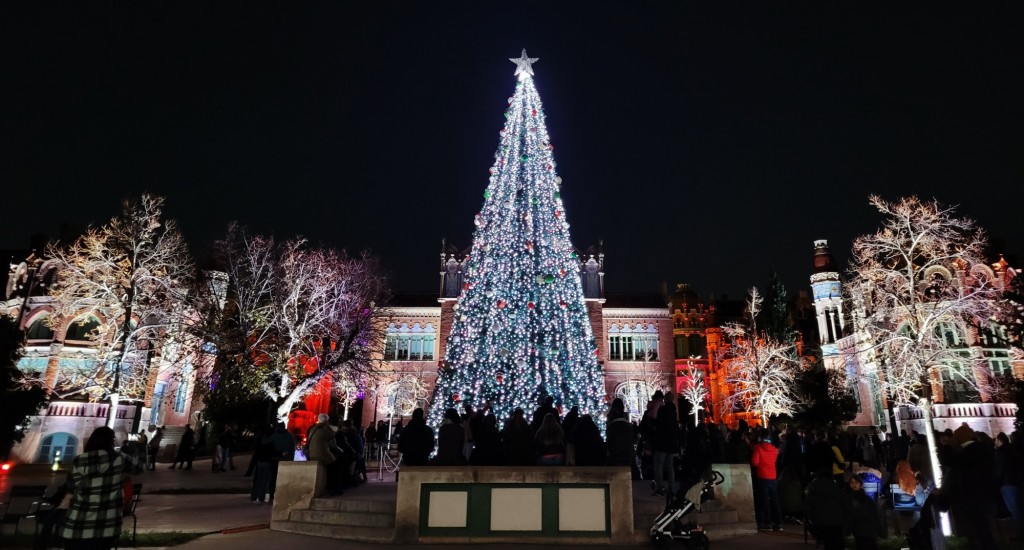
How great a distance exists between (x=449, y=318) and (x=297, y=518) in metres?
36.2

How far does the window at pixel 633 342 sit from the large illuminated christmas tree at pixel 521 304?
27.6 meters

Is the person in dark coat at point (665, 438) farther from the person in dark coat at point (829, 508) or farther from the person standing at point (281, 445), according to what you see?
the person standing at point (281, 445)

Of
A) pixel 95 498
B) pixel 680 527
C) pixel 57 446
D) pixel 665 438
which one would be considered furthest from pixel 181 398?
pixel 680 527

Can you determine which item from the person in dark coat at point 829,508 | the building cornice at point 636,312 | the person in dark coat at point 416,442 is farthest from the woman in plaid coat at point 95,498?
the building cornice at point 636,312

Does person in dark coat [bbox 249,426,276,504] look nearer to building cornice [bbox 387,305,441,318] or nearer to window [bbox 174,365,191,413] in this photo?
window [bbox 174,365,191,413]

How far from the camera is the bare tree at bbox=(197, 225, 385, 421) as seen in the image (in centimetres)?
2292

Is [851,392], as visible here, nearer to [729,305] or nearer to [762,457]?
[729,305]

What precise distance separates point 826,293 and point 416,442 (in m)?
36.3

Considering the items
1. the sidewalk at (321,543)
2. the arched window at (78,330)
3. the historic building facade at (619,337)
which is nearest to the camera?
the sidewalk at (321,543)

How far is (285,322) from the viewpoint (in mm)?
23391

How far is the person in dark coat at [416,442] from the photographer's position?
11.4 meters

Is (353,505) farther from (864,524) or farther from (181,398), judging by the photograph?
(181,398)

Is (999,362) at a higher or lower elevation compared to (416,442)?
higher

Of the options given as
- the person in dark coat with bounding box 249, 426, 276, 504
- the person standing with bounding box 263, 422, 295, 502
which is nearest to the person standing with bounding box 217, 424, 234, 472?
the person in dark coat with bounding box 249, 426, 276, 504
